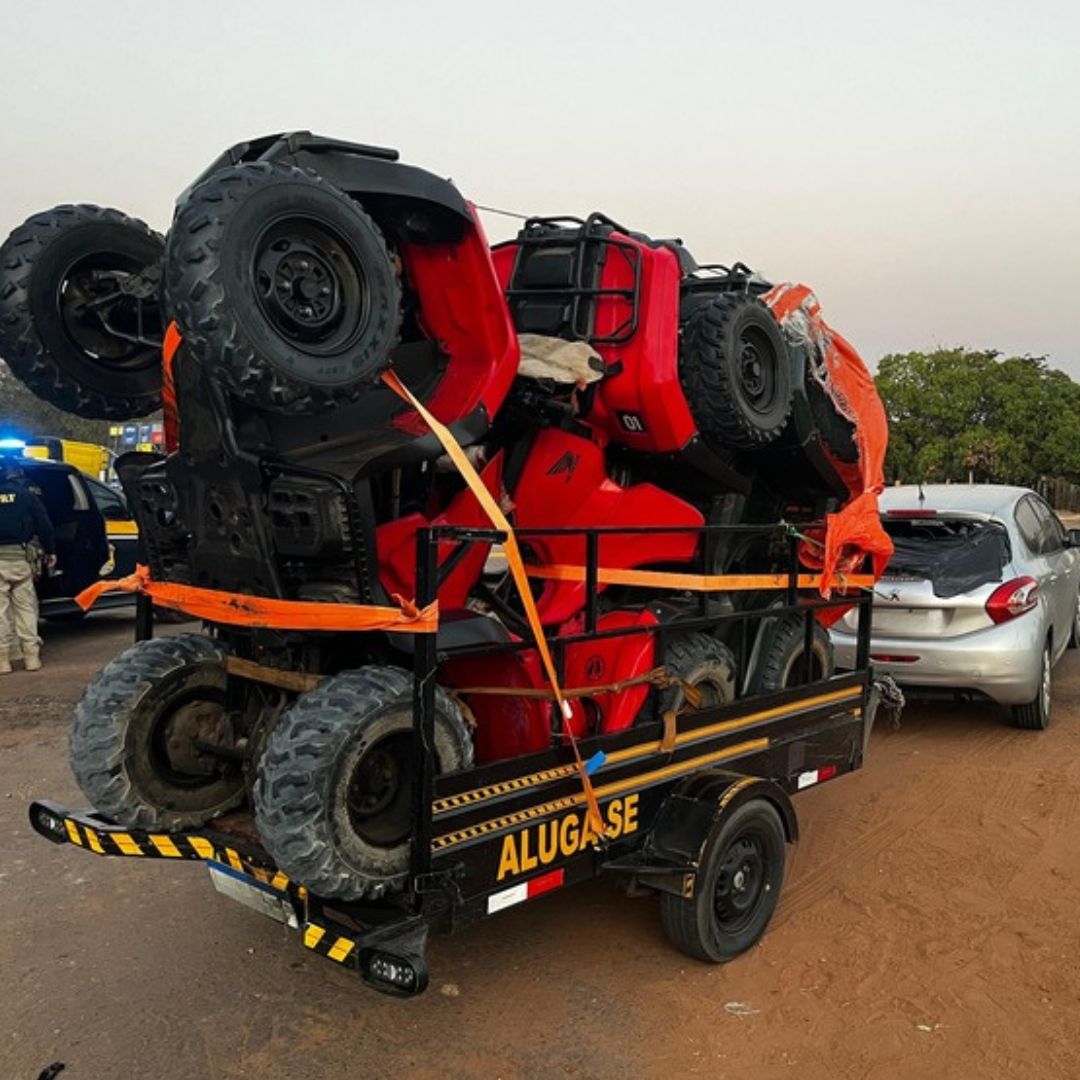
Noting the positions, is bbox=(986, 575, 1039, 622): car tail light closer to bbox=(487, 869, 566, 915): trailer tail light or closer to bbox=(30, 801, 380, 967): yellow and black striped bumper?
bbox=(487, 869, 566, 915): trailer tail light

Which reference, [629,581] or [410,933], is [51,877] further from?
[629,581]

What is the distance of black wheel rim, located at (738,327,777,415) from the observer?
4234 mm

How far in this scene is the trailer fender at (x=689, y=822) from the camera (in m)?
3.54

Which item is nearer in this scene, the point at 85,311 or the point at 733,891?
the point at 85,311

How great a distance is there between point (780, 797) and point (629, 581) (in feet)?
3.53

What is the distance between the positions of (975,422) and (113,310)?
1322 inches

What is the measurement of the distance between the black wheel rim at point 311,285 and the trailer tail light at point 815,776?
9.67ft

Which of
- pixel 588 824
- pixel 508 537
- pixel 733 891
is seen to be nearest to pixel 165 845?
pixel 588 824

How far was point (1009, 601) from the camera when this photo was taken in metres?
6.49

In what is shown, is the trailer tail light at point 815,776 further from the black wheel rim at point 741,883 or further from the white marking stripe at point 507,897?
the white marking stripe at point 507,897

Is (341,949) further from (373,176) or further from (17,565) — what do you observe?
(17,565)

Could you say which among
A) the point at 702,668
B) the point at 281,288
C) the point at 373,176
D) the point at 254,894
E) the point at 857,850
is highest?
the point at 373,176

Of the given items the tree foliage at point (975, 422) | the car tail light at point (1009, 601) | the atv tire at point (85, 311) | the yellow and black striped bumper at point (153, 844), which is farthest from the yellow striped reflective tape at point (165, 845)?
the tree foliage at point (975, 422)

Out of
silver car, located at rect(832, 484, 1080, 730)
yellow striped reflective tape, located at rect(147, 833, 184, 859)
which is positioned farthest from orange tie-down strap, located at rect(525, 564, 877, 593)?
silver car, located at rect(832, 484, 1080, 730)
